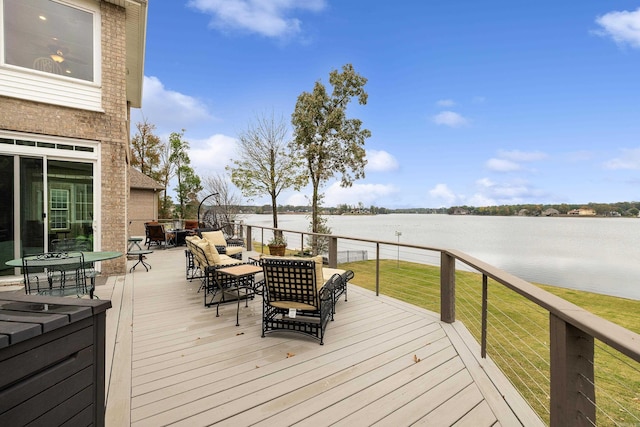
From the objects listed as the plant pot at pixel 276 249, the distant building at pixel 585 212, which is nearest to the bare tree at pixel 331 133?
the plant pot at pixel 276 249

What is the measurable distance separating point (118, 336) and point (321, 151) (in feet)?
49.9

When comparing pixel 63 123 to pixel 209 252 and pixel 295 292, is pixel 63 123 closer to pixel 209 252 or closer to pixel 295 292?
pixel 209 252

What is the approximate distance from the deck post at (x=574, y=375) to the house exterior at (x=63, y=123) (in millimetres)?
7373

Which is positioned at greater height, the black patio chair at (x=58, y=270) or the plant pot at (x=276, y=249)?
the black patio chair at (x=58, y=270)

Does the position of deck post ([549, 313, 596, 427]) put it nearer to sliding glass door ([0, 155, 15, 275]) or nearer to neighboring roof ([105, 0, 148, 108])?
sliding glass door ([0, 155, 15, 275])

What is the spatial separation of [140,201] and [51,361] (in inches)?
728

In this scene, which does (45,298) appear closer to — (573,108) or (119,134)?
(119,134)

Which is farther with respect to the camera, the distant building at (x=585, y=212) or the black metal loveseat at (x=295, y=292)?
the distant building at (x=585, y=212)

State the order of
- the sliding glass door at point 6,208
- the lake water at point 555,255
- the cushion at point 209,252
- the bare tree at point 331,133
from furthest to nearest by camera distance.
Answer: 1. the lake water at point 555,255
2. the bare tree at point 331,133
3. the sliding glass door at point 6,208
4. the cushion at point 209,252

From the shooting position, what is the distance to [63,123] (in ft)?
18.8

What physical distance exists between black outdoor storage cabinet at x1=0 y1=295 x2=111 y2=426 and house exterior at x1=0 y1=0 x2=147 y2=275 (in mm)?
5760

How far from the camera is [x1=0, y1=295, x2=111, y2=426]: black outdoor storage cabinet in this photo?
3.51 feet

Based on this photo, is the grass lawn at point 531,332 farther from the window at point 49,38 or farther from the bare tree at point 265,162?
the window at point 49,38

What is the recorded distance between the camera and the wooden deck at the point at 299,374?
202 centimetres
